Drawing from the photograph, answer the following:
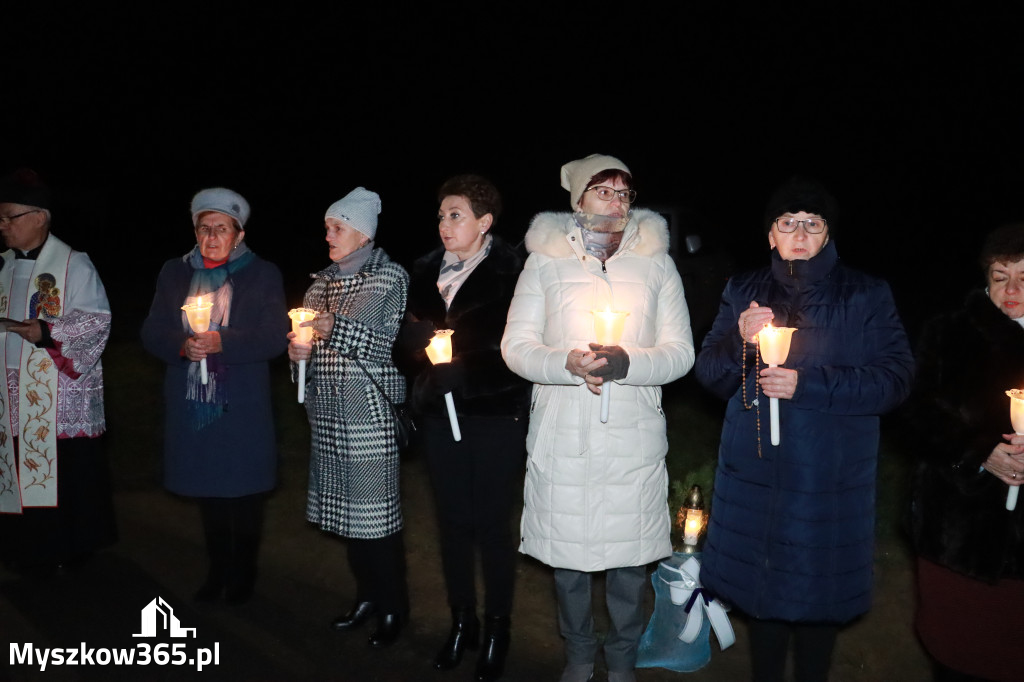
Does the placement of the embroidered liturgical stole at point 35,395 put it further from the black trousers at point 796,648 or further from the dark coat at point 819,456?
the black trousers at point 796,648

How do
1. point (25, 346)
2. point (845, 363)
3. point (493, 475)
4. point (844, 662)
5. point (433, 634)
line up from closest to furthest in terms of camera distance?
point (845, 363) < point (493, 475) < point (844, 662) < point (433, 634) < point (25, 346)

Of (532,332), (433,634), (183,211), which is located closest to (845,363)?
(532,332)

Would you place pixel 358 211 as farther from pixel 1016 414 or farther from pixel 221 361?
pixel 1016 414

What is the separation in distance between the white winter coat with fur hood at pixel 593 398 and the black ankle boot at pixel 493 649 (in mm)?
639

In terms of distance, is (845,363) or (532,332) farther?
(532,332)

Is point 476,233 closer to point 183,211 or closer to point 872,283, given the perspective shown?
point 872,283

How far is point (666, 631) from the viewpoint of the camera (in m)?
4.30

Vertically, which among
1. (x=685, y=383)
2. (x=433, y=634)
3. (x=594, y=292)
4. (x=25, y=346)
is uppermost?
(x=594, y=292)

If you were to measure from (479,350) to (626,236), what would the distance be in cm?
89

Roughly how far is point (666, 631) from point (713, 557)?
0.86 metres

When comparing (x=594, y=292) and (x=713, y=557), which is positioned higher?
(x=594, y=292)

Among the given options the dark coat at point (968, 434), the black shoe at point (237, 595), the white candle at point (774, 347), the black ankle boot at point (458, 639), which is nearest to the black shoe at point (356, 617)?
the black ankle boot at point (458, 639)

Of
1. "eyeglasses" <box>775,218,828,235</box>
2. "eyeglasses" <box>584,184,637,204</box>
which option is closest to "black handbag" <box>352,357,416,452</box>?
"eyeglasses" <box>584,184,637,204</box>

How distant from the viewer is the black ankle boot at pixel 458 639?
171 inches
